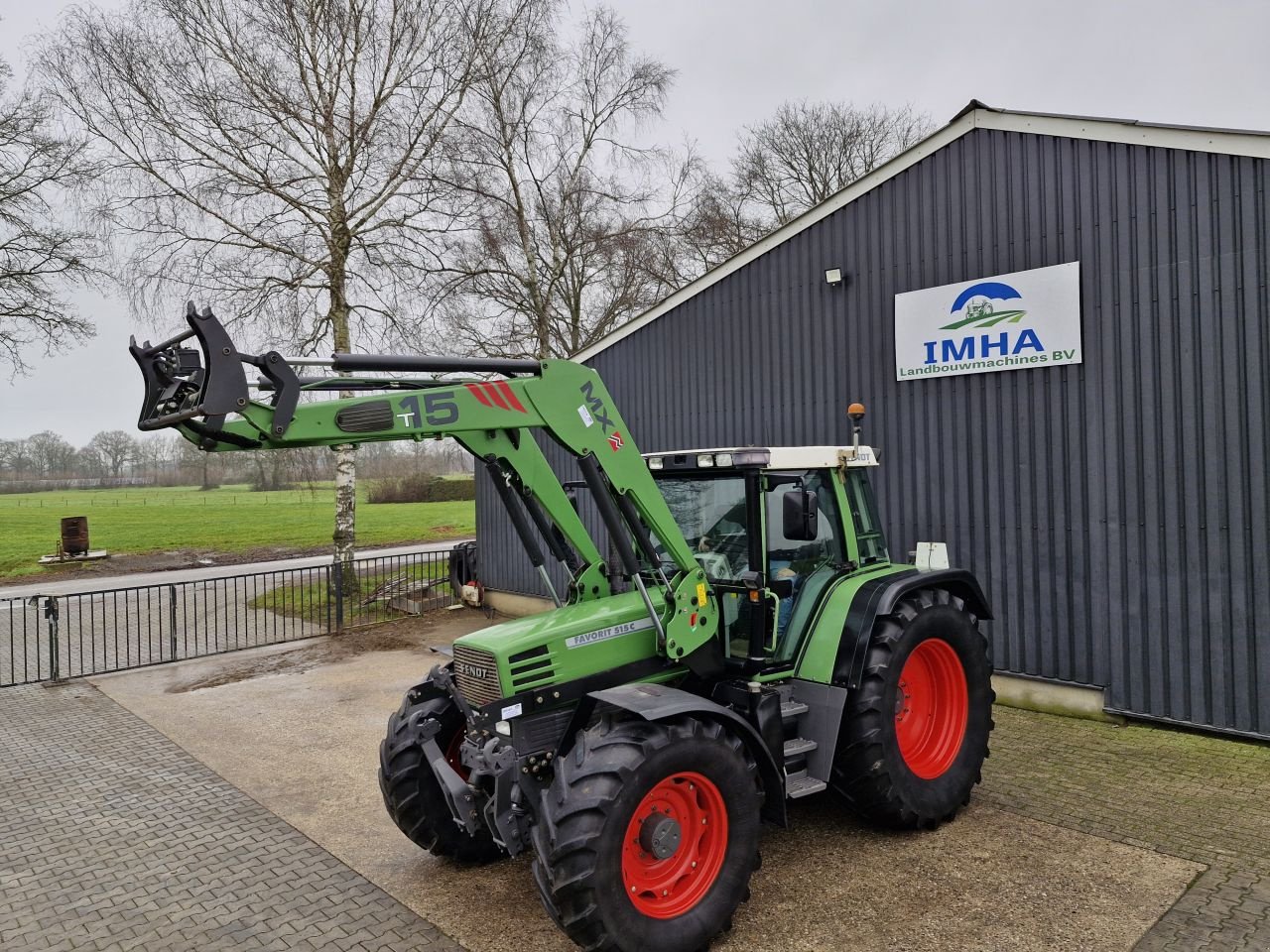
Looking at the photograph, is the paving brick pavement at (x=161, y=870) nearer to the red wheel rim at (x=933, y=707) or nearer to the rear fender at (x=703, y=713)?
the rear fender at (x=703, y=713)

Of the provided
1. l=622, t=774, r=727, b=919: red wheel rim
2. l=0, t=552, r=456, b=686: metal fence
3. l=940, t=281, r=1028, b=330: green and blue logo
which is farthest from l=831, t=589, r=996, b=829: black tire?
l=0, t=552, r=456, b=686: metal fence

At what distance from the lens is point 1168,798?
5691 millimetres

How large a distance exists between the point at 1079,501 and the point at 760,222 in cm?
2459

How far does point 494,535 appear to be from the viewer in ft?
46.8

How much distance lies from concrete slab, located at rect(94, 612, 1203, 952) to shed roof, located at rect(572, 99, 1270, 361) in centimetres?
557

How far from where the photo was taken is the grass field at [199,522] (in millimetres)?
29578

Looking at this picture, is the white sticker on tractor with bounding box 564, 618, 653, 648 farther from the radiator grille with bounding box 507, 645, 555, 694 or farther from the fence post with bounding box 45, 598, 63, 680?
the fence post with bounding box 45, 598, 63, 680

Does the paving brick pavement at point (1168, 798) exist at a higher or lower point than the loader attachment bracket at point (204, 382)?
lower

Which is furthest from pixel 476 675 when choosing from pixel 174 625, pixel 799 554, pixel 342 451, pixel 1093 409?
pixel 342 451

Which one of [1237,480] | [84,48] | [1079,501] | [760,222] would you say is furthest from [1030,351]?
[760,222]

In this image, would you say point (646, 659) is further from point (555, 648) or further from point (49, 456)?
point (49, 456)

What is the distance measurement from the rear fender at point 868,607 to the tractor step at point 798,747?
41 cm

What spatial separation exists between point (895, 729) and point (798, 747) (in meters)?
0.66

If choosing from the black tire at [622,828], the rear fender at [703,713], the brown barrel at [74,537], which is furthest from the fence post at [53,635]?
the brown barrel at [74,537]
